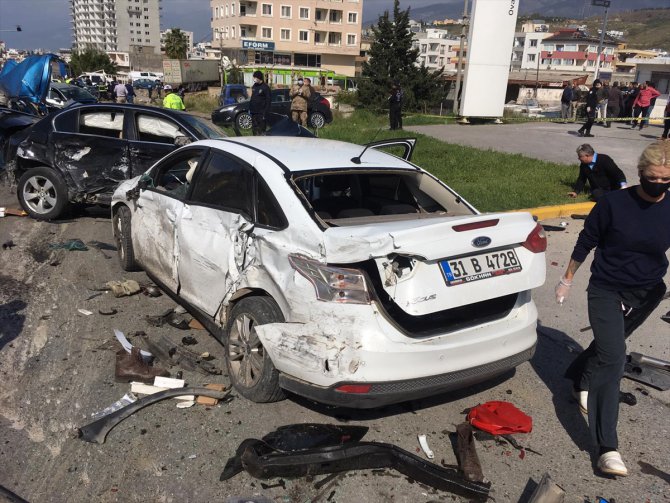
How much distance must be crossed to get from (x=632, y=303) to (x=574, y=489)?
1113mm

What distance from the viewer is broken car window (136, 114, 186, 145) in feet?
27.7

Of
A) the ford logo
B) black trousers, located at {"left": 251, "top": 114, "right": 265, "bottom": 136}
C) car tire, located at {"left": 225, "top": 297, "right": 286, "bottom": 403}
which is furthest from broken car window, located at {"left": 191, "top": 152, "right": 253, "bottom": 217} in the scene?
black trousers, located at {"left": 251, "top": 114, "right": 265, "bottom": 136}

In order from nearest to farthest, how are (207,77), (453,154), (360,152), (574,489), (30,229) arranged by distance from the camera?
(574,489), (360,152), (30,229), (453,154), (207,77)

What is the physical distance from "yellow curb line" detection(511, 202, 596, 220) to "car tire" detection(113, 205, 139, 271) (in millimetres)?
5778

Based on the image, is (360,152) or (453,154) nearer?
(360,152)

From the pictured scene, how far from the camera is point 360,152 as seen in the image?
4621mm

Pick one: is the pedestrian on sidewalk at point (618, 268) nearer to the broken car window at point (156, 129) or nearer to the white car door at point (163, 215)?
the white car door at point (163, 215)

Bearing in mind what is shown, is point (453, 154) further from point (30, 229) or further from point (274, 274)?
point (274, 274)

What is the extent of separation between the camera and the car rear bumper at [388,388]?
3256mm

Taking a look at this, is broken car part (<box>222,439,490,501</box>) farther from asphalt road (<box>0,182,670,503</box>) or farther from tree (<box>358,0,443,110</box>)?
tree (<box>358,0,443,110</box>)

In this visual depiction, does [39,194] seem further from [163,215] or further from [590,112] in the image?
[590,112]

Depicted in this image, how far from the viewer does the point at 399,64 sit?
144 ft

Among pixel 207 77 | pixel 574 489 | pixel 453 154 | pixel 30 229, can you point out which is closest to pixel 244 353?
pixel 574 489

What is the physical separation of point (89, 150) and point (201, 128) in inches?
61.3
